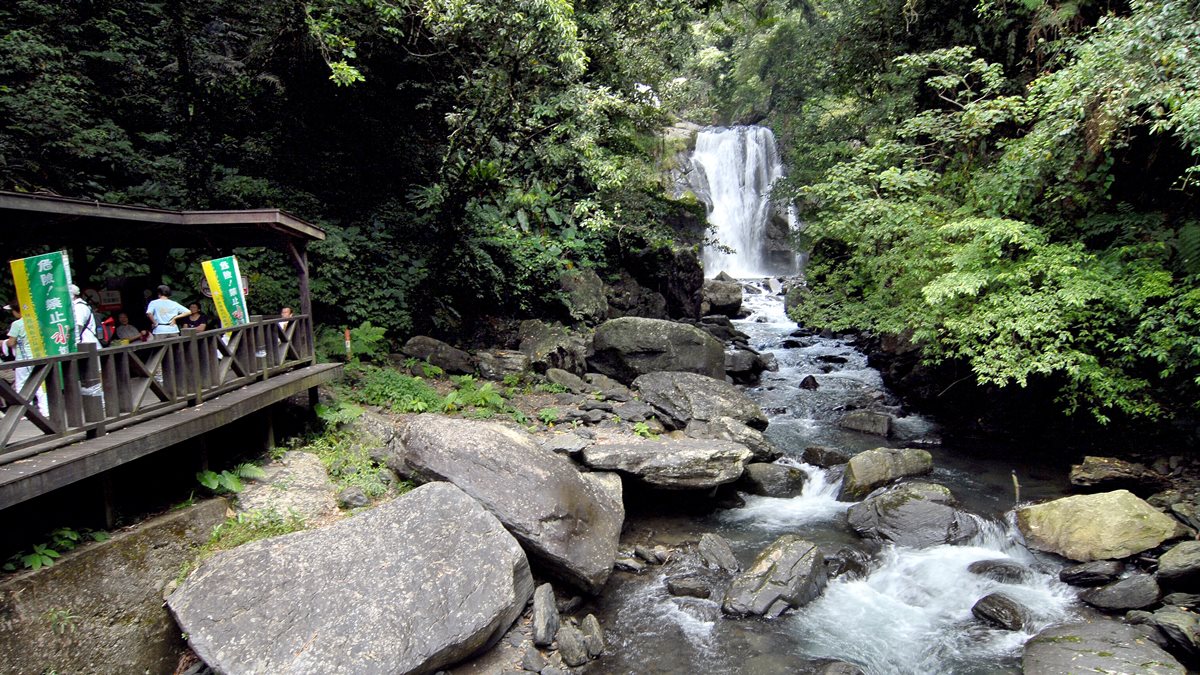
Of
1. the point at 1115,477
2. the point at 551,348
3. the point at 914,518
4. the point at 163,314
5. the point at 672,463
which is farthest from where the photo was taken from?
the point at 551,348

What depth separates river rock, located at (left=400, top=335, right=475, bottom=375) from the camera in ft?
45.3

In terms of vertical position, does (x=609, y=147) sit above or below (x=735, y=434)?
above

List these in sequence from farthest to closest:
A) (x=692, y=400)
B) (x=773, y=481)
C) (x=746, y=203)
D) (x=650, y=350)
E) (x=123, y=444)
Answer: (x=746, y=203) → (x=650, y=350) → (x=692, y=400) → (x=773, y=481) → (x=123, y=444)

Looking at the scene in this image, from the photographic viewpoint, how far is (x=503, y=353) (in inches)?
580

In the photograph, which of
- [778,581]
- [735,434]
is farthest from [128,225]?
[735,434]

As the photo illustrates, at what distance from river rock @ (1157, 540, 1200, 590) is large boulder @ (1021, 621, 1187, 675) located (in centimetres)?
105

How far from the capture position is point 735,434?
38.8 feet

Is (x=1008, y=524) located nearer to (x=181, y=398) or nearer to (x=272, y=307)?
(x=181, y=398)

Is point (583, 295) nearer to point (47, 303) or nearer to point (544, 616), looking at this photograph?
point (544, 616)

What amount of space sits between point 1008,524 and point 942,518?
1.02 meters

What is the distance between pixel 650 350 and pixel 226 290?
9.25 meters

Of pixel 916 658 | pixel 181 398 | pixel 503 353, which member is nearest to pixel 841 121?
pixel 503 353

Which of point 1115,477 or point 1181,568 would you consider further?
point 1115,477

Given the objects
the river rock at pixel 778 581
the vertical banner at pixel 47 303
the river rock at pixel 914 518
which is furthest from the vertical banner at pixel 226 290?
the river rock at pixel 914 518
